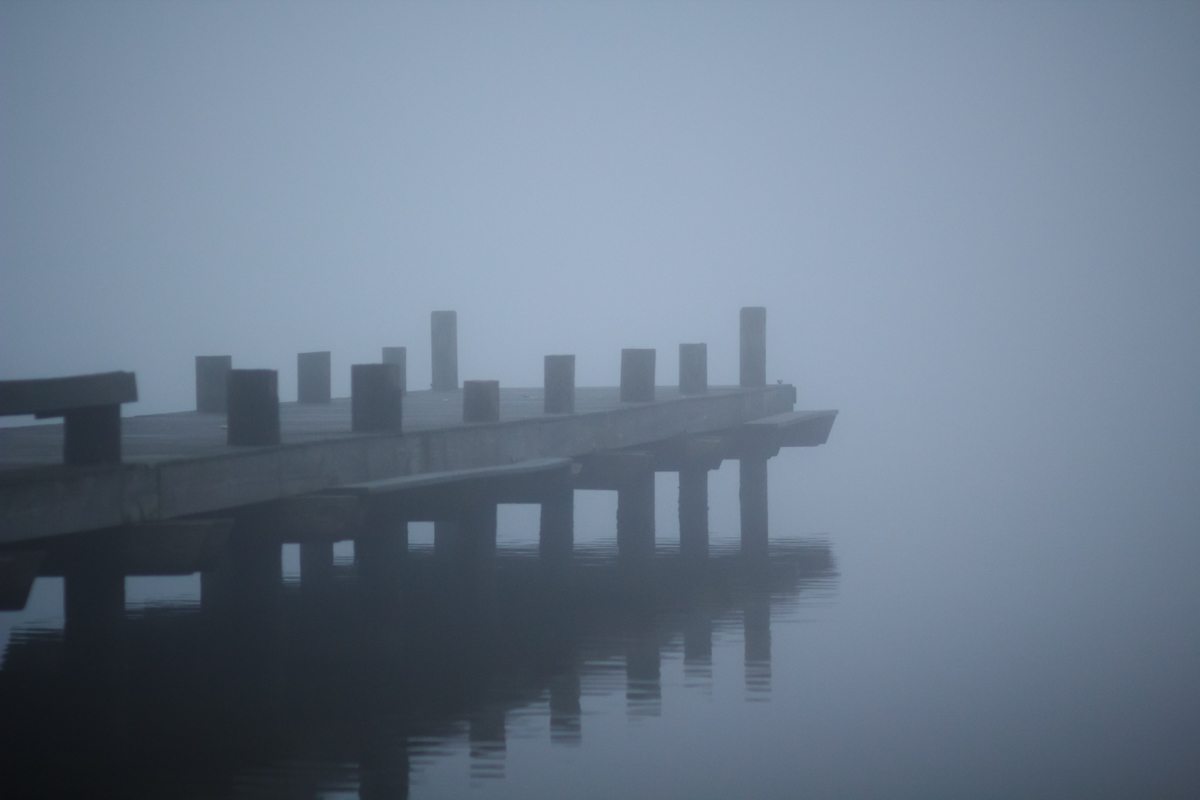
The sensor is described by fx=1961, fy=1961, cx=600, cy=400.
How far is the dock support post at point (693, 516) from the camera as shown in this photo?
1948 centimetres

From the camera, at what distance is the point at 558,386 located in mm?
14805

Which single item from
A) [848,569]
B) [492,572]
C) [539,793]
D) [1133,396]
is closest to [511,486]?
[492,572]

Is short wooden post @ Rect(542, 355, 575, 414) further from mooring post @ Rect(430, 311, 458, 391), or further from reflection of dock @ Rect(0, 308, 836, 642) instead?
mooring post @ Rect(430, 311, 458, 391)

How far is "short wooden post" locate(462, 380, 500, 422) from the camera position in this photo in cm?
1334

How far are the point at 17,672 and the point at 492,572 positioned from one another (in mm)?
3312

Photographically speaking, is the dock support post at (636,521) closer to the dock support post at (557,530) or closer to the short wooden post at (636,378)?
the short wooden post at (636,378)

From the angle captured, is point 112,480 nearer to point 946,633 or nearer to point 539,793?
point 539,793

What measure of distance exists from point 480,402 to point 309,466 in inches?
103

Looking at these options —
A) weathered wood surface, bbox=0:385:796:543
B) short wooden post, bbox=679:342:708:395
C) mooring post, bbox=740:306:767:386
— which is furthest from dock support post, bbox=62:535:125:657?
mooring post, bbox=740:306:767:386

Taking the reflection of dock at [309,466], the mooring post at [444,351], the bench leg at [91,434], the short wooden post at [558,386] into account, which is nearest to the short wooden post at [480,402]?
the reflection of dock at [309,466]

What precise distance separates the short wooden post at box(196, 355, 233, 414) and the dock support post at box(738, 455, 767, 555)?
5.80 metres

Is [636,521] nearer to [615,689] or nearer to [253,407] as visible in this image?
[615,689]

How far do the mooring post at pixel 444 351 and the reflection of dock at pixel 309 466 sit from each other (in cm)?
207

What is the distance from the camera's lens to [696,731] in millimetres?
12023
